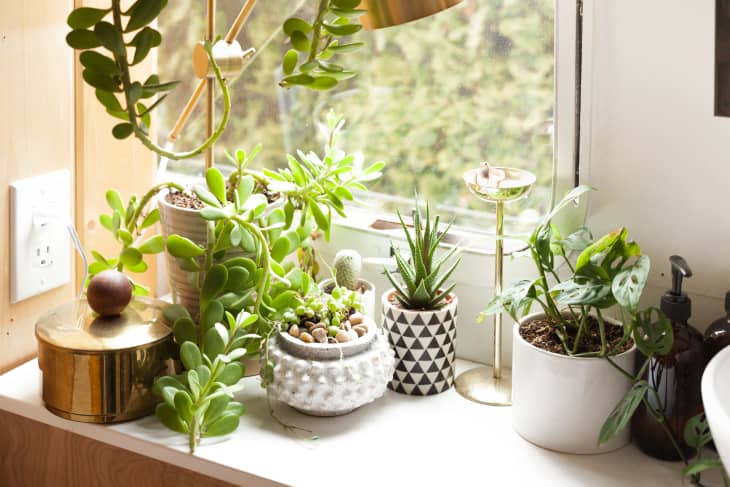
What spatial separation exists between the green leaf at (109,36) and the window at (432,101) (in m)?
0.19

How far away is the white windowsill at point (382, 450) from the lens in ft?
3.51

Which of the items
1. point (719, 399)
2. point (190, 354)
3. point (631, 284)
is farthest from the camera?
point (190, 354)

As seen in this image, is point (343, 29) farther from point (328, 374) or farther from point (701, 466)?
point (701, 466)

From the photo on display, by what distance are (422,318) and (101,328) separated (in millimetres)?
388

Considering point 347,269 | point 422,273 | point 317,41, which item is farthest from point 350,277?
point 317,41

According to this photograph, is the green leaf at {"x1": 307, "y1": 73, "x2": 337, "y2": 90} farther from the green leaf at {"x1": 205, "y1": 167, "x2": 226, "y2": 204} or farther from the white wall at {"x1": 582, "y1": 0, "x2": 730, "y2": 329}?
the white wall at {"x1": 582, "y1": 0, "x2": 730, "y2": 329}

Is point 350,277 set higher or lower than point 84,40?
lower

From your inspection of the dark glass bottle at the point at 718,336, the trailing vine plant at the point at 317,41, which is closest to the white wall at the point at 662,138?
the dark glass bottle at the point at 718,336

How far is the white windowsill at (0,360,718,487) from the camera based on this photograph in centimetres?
107

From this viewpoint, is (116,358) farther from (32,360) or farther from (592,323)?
(592,323)

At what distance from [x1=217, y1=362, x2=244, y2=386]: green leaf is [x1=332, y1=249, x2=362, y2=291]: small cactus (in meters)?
0.21

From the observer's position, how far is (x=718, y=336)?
1.08m

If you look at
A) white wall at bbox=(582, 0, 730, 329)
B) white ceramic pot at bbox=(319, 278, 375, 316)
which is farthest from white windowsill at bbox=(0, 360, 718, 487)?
white wall at bbox=(582, 0, 730, 329)

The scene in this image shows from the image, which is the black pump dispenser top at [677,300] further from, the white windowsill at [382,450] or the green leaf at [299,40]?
the green leaf at [299,40]
